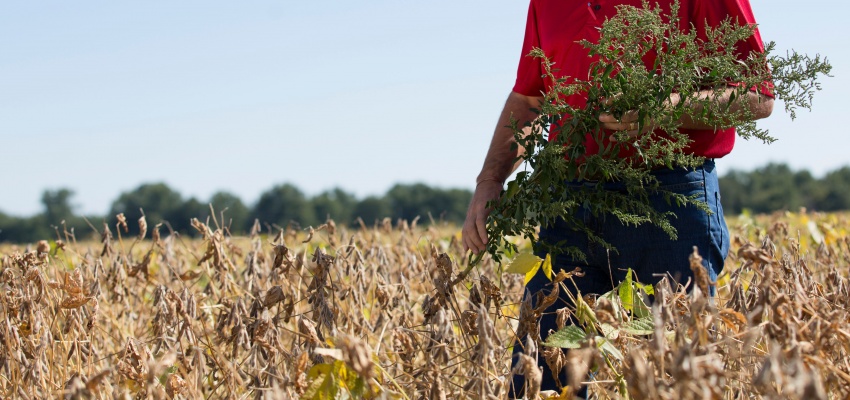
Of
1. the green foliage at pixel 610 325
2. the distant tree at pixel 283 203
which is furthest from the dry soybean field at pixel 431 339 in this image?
the distant tree at pixel 283 203

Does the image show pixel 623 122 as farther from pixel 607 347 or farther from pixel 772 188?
pixel 772 188

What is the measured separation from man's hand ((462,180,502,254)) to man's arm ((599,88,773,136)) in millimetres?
495

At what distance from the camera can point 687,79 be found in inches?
81.7

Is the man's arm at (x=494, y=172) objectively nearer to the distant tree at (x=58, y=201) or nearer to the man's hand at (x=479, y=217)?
the man's hand at (x=479, y=217)

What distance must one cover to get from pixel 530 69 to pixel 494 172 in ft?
1.21

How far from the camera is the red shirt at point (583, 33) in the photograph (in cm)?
242

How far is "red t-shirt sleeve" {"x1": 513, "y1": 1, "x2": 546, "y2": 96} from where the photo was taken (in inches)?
112

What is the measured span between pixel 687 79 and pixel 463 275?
2.52 feet

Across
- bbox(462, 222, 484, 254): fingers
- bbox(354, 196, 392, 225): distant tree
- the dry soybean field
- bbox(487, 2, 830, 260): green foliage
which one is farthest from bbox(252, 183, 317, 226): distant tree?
bbox(487, 2, 830, 260): green foliage

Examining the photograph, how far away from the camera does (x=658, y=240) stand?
8.32ft

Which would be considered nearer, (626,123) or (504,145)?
→ (626,123)

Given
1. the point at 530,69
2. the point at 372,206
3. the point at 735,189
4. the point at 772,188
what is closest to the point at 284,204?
the point at 372,206

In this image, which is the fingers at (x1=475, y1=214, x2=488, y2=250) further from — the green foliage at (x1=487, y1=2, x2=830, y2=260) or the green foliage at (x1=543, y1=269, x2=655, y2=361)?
the green foliage at (x1=543, y1=269, x2=655, y2=361)

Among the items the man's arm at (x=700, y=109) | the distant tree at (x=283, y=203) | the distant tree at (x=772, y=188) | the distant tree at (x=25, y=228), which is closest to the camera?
the man's arm at (x=700, y=109)
